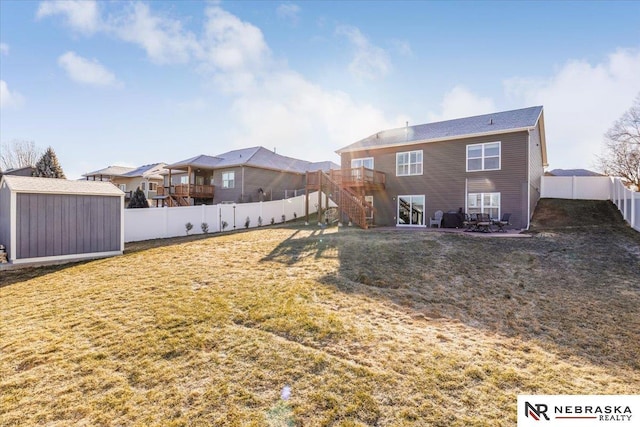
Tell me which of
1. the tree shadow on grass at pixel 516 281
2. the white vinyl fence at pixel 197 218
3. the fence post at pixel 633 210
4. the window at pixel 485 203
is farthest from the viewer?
the window at pixel 485 203

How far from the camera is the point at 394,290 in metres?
6.57

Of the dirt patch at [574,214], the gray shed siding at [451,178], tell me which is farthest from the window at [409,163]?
the dirt patch at [574,214]

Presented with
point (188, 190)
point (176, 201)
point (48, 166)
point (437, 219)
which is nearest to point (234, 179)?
point (188, 190)

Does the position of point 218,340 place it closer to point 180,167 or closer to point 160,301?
point 160,301

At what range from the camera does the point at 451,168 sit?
1678cm

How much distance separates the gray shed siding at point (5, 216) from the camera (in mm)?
9258

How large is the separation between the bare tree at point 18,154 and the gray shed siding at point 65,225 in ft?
134

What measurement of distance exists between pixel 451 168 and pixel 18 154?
52386 mm

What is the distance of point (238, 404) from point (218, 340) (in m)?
1.42

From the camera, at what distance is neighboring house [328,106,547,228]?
14906mm

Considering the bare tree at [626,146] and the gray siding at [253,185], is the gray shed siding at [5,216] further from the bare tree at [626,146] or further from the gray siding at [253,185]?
the bare tree at [626,146]

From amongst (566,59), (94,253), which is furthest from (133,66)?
(566,59)

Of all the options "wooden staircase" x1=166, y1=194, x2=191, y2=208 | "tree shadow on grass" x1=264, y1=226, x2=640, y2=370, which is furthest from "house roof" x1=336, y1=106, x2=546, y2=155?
"wooden staircase" x1=166, y1=194, x2=191, y2=208

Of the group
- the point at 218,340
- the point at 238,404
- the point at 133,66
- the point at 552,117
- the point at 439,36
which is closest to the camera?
the point at 238,404
